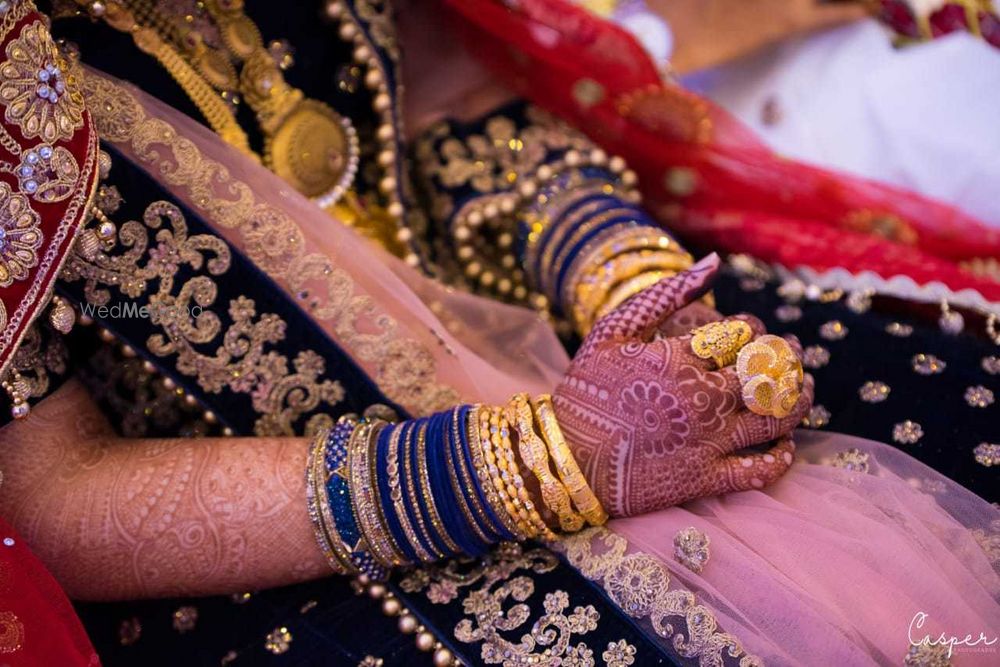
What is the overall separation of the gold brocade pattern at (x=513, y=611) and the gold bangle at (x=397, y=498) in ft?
0.13

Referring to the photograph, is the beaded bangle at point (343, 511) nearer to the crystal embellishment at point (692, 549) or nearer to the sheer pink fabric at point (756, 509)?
the sheer pink fabric at point (756, 509)

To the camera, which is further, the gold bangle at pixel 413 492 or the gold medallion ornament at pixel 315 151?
the gold medallion ornament at pixel 315 151

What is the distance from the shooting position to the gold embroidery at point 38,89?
62 cm

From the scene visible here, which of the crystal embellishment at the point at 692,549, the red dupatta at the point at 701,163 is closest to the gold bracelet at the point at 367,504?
the crystal embellishment at the point at 692,549

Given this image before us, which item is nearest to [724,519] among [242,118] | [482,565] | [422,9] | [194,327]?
[482,565]

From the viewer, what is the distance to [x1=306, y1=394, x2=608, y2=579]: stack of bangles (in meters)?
0.69

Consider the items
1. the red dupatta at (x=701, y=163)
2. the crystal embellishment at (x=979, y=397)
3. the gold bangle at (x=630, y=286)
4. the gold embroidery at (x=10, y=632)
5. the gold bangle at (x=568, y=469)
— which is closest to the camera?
the gold embroidery at (x=10, y=632)

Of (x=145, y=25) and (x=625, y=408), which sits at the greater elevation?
(x=145, y=25)

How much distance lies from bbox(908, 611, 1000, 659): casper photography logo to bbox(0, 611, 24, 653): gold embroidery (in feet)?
1.92

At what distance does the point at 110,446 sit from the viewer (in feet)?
2.47

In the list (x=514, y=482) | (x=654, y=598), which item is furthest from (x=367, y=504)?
(x=654, y=598)

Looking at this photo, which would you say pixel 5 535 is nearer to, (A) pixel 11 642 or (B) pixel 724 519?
(A) pixel 11 642

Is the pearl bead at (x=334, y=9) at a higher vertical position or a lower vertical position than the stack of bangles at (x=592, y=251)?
higher

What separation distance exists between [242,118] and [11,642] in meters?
Result: 0.52
